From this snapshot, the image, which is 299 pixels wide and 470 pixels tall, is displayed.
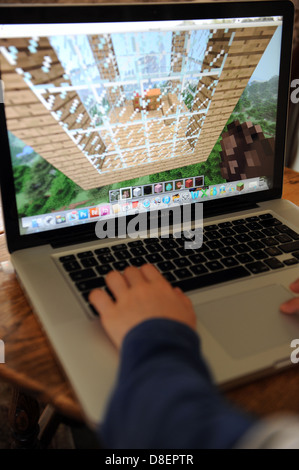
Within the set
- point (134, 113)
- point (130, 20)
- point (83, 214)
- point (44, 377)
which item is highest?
point (130, 20)

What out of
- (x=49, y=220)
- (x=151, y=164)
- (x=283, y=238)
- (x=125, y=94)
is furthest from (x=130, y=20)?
(x=283, y=238)

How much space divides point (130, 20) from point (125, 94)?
0.33 feet

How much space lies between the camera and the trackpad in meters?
0.50

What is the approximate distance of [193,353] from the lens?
43 centimetres

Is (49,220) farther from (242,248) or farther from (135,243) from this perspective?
(242,248)

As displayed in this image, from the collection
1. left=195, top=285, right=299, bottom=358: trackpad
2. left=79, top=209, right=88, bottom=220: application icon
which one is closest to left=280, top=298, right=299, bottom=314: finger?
left=195, top=285, right=299, bottom=358: trackpad

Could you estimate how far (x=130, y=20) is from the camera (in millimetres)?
605

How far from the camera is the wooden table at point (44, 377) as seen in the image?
0.47 m

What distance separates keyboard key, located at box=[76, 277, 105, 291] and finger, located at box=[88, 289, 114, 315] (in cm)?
3

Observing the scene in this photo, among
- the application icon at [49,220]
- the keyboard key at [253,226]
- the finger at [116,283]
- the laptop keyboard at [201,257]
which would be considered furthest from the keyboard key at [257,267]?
the application icon at [49,220]

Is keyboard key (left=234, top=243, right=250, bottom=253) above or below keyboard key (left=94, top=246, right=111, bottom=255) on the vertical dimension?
below

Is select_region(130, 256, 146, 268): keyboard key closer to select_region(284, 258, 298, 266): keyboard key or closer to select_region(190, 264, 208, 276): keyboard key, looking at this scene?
select_region(190, 264, 208, 276): keyboard key

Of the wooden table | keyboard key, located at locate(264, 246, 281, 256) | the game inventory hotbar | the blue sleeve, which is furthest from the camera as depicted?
keyboard key, located at locate(264, 246, 281, 256)

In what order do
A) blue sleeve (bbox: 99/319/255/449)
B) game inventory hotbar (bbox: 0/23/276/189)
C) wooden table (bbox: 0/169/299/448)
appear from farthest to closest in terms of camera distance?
1. game inventory hotbar (bbox: 0/23/276/189)
2. wooden table (bbox: 0/169/299/448)
3. blue sleeve (bbox: 99/319/255/449)
